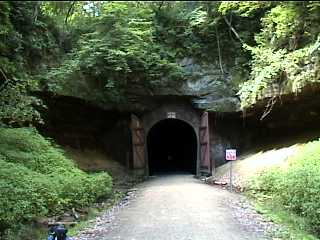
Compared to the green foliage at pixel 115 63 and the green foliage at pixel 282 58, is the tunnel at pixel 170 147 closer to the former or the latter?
the green foliage at pixel 115 63

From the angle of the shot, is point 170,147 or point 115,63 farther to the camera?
point 170,147

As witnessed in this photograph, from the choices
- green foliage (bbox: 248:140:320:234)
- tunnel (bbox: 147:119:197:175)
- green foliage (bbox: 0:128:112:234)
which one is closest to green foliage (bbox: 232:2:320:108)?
green foliage (bbox: 248:140:320:234)

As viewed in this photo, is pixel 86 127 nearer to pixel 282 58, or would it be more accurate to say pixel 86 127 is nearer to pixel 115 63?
pixel 115 63

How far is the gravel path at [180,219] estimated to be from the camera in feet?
30.9

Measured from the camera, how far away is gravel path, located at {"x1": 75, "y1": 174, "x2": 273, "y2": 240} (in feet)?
30.9

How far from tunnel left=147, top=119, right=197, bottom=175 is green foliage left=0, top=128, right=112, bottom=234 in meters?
16.9

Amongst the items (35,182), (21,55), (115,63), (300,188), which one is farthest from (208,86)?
(35,182)

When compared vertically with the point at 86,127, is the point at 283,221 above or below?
below

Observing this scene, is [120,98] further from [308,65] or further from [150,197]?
[308,65]

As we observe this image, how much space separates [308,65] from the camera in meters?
14.9

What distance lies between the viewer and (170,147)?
40406 millimetres

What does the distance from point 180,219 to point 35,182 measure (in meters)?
3.58

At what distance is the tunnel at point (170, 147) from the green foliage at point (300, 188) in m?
16.8

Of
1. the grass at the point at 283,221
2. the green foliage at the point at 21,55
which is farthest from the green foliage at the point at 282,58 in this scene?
the green foliage at the point at 21,55
